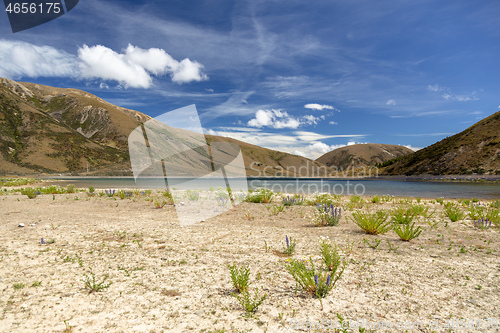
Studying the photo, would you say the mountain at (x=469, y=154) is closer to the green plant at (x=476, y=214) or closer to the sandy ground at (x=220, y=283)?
the green plant at (x=476, y=214)

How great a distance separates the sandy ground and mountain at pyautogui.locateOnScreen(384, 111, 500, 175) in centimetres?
8532

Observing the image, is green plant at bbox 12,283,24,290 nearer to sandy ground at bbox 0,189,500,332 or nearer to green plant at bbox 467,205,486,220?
sandy ground at bbox 0,189,500,332

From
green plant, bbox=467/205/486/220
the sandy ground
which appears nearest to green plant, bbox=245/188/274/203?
the sandy ground

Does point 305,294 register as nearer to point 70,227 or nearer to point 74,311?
point 74,311

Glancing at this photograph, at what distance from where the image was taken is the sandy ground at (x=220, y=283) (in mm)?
2789

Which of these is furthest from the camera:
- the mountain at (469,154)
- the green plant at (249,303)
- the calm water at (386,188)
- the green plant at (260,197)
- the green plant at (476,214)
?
the mountain at (469,154)

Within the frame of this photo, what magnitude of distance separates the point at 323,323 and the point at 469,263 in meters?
3.52

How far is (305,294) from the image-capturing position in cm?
344

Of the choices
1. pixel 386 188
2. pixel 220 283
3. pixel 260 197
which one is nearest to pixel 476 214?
pixel 260 197

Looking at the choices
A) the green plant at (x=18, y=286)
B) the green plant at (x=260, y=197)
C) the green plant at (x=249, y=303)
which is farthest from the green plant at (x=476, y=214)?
the green plant at (x=18, y=286)

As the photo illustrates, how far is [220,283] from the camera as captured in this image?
3771 millimetres

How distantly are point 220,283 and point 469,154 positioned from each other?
330 feet

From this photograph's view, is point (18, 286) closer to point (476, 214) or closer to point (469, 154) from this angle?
point (476, 214)

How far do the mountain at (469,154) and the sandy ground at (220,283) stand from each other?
85322mm
